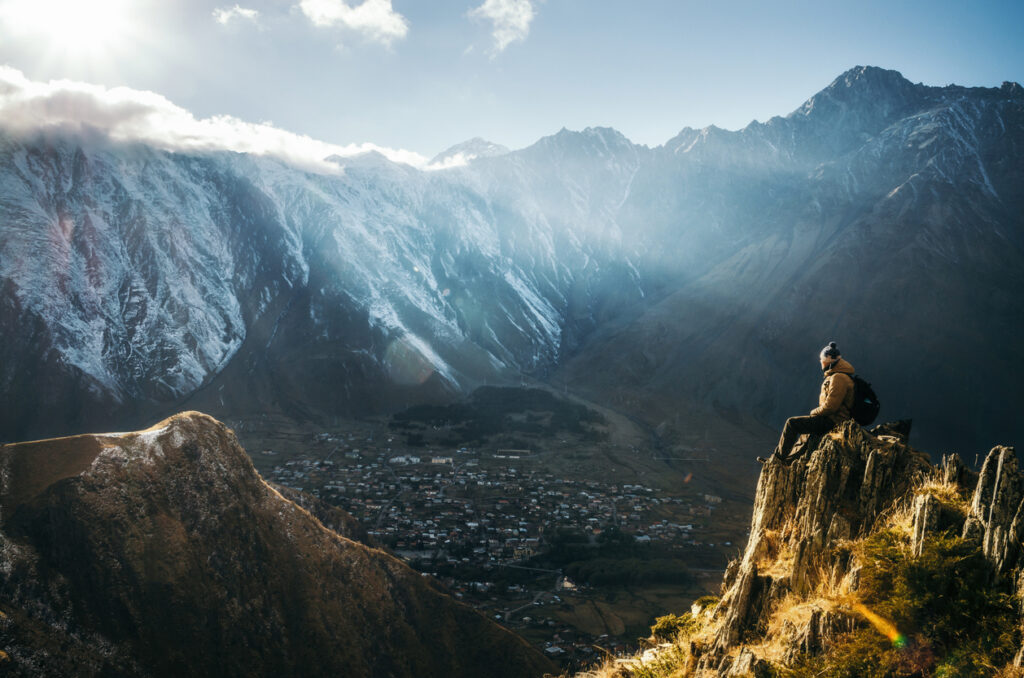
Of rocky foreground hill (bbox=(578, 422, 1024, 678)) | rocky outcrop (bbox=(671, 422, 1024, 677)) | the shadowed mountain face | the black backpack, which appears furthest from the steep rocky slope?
rocky foreground hill (bbox=(578, 422, 1024, 678))

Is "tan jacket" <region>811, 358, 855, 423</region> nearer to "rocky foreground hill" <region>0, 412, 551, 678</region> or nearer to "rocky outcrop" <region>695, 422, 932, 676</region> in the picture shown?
"rocky outcrop" <region>695, 422, 932, 676</region>

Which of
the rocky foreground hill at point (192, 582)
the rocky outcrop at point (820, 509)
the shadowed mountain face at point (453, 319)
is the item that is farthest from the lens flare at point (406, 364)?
the rocky outcrop at point (820, 509)

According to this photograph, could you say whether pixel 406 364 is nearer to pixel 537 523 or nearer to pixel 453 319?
pixel 453 319

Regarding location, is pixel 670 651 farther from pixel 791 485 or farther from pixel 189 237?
pixel 189 237

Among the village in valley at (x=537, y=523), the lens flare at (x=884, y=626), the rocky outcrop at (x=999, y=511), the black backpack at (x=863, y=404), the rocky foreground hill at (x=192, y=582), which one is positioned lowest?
the village in valley at (x=537, y=523)

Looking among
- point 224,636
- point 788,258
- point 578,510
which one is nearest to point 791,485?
point 224,636

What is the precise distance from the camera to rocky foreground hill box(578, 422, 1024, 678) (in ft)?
27.0

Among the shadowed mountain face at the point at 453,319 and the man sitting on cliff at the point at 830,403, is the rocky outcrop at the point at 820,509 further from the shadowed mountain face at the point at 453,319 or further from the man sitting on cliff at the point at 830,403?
the shadowed mountain face at the point at 453,319

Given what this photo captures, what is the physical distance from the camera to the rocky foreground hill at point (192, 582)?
2759 cm

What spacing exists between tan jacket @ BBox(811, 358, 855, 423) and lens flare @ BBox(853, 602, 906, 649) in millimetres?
3953

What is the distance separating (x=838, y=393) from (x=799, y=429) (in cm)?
123

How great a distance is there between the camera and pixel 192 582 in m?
30.9

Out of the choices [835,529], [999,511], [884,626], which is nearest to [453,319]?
[835,529]

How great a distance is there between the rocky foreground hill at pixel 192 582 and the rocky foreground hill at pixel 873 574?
82.2ft
